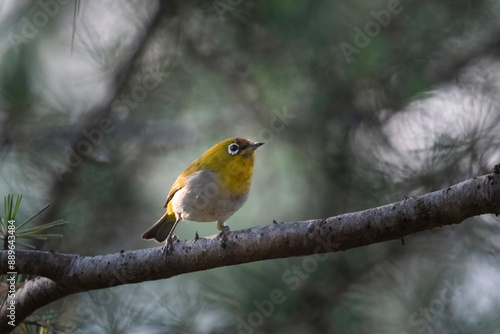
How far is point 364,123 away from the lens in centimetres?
333

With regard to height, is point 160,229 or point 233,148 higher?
point 233,148

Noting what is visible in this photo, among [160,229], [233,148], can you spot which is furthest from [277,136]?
[160,229]

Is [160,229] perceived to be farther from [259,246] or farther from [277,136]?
[259,246]

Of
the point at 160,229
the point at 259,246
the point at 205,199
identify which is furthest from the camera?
the point at 160,229

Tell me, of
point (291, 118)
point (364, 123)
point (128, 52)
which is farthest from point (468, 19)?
point (128, 52)

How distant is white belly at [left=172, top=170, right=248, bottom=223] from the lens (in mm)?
3219

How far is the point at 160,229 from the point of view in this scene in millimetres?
3707

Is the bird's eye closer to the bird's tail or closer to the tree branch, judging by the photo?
the bird's tail

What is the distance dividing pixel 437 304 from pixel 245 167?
1302 millimetres

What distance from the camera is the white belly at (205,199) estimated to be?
3.22 meters

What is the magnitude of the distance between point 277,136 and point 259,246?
155 centimetres

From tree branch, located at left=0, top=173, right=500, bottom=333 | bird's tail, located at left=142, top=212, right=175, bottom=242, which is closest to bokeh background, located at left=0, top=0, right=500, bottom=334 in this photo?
bird's tail, located at left=142, top=212, right=175, bottom=242

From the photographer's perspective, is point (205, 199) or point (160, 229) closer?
point (205, 199)

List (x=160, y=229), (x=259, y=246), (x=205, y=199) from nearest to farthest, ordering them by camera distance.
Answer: (x=259, y=246)
(x=205, y=199)
(x=160, y=229)
